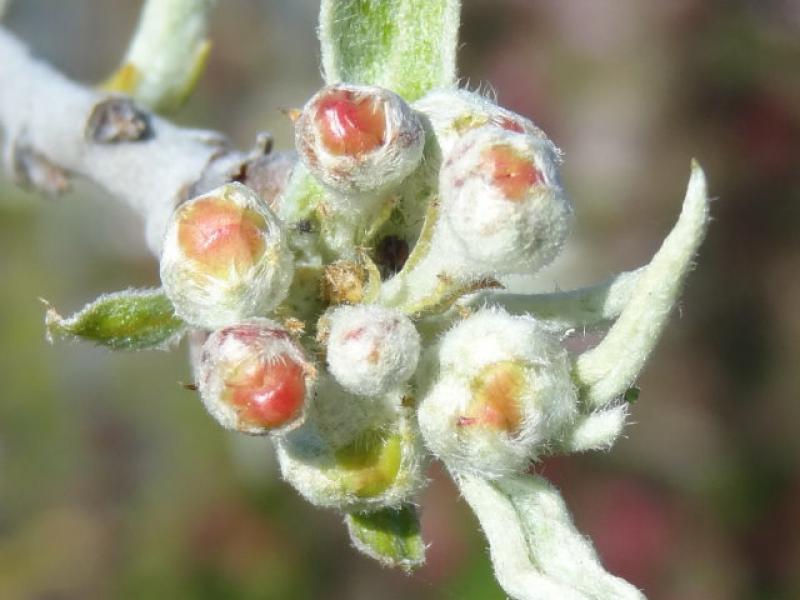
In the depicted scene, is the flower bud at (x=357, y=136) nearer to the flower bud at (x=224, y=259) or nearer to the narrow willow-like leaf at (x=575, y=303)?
the flower bud at (x=224, y=259)

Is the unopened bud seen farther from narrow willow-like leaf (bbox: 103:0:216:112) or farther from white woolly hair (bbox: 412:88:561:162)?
narrow willow-like leaf (bbox: 103:0:216:112)

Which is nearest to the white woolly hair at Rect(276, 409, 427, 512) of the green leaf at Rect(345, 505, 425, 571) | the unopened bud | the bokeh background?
the unopened bud

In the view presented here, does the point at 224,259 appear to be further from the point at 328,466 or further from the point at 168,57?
the point at 168,57

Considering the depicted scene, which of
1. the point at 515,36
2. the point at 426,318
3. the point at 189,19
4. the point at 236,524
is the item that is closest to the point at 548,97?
the point at 515,36

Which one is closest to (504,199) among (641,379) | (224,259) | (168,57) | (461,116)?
(461,116)

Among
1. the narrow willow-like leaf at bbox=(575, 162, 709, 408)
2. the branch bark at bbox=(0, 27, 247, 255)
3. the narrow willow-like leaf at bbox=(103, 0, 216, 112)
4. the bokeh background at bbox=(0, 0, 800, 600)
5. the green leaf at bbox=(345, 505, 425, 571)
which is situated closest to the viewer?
the narrow willow-like leaf at bbox=(575, 162, 709, 408)

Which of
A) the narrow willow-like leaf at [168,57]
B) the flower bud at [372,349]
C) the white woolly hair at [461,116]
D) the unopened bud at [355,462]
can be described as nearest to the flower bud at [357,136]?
the white woolly hair at [461,116]

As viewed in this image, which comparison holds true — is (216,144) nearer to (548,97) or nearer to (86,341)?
(86,341)
